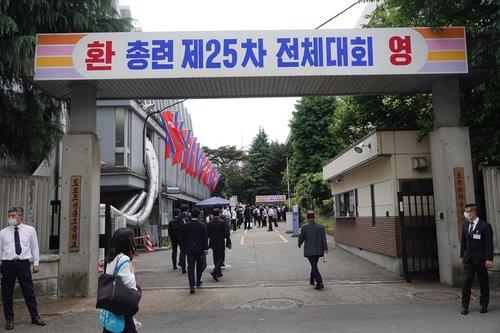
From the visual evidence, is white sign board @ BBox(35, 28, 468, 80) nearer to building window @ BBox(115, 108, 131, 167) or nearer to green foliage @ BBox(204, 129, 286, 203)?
building window @ BBox(115, 108, 131, 167)

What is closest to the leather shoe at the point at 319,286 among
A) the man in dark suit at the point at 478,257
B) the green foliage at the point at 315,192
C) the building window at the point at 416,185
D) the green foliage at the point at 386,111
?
the man in dark suit at the point at 478,257

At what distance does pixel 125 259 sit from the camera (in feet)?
15.1

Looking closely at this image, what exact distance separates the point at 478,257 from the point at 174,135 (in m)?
18.2

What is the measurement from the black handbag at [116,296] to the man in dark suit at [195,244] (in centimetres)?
533

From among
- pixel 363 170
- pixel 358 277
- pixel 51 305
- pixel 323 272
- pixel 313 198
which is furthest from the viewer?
pixel 313 198

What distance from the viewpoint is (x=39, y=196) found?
31.5ft

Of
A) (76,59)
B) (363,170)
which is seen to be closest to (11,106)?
(76,59)

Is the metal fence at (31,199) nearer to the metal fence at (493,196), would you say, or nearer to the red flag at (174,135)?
the metal fence at (493,196)

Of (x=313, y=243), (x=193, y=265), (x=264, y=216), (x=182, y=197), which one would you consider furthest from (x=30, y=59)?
(x=264, y=216)

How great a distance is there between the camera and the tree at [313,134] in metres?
35.4

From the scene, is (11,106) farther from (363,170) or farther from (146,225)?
(146,225)

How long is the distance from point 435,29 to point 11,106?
30.4 feet

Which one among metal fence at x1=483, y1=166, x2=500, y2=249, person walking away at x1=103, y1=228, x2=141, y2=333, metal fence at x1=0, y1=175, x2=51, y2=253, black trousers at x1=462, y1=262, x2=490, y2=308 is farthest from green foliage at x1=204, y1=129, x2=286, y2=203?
person walking away at x1=103, y1=228, x2=141, y2=333

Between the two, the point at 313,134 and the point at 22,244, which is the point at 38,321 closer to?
the point at 22,244
